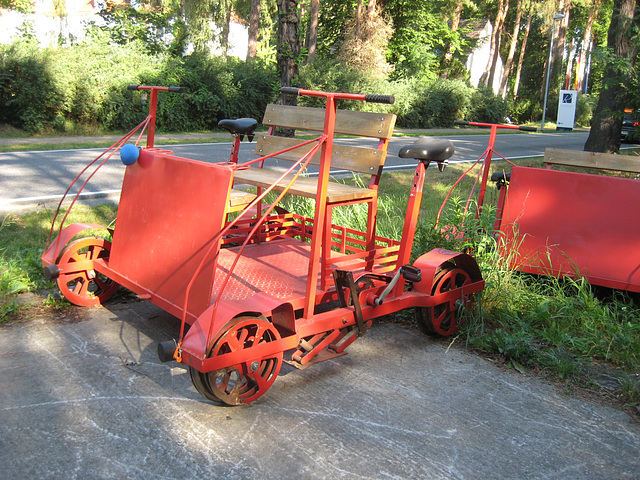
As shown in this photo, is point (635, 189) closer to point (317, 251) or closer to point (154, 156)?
point (317, 251)

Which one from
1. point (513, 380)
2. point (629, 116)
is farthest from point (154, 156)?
point (629, 116)

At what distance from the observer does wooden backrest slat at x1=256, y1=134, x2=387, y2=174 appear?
4.18 metres

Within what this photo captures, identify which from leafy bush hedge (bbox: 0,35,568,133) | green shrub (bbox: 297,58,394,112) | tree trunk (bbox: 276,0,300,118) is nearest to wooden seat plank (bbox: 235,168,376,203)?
tree trunk (bbox: 276,0,300,118)

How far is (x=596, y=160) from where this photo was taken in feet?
17.6

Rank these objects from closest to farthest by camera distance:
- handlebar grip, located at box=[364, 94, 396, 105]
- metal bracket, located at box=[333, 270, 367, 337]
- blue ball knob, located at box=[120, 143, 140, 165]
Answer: handlebar grip, located at box=[364, 94, 396, 105] → metal bracket, located at box=[333, 270, 367, 337] → blue ball knob, located at box=[120, 143, 140, 165]

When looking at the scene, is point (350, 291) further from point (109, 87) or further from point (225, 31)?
point (225, 31)

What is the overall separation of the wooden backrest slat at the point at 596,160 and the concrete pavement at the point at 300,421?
2561 mm

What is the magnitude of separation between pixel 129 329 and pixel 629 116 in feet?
30.0

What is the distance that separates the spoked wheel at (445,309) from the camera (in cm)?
400

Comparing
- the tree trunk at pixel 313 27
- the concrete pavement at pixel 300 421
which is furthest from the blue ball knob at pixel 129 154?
the tree trunk at pixel 313 27

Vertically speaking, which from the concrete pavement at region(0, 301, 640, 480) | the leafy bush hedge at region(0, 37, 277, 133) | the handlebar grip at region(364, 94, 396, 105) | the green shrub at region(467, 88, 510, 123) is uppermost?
the green shrub at region(467, 88, 510, 123)

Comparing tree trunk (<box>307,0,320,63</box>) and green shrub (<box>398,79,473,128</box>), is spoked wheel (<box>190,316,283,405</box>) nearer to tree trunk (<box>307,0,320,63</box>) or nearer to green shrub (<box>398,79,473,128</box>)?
green shrub (<box>398,79,473,128</box>)

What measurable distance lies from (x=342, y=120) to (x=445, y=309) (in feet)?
5.45

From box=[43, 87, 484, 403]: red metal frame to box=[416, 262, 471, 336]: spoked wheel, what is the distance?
33 millimetres
